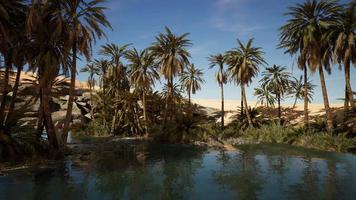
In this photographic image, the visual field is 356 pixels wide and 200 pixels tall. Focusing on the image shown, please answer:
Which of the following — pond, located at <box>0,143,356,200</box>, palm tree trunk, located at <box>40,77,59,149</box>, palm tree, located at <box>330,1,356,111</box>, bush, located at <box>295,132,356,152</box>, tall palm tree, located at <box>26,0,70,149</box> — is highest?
palm tree, located at <box>330,1,356,111</box>

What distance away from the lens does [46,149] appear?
23078mm

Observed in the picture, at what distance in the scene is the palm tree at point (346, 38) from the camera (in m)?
33.2

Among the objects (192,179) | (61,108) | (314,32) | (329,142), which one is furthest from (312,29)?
(61,108)

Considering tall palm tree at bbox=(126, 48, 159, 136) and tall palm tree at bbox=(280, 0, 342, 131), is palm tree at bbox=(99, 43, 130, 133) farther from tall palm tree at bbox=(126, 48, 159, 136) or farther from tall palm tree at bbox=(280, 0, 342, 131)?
tall palm tree at bbox=(280, 0, 342, 131)

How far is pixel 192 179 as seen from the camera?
709 inches

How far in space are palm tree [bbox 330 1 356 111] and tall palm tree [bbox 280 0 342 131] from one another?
107cm

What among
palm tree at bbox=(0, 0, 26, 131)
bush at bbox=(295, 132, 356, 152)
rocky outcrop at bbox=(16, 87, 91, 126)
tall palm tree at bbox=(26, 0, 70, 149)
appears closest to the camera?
palm tree at bbox=(0, 0, 26, 131)

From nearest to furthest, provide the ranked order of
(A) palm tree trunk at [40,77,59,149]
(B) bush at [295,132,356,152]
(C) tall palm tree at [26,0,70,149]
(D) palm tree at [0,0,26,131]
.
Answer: (D) palm tree at [0,0,26,131]
(C) tall palm tree at [26,0,70,149]
(A) palm tree trunk at [40,77,59,149]
(B) bush at [295,132,356,152]

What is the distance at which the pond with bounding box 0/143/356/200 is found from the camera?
47.4 feet

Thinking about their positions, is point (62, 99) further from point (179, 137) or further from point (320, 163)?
point (320, 163)

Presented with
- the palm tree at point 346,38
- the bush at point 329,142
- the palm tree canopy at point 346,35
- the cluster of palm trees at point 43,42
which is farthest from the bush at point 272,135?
the cluster of palm trees at point 43,42

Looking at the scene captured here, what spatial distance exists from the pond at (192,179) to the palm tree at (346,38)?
12.9 meters

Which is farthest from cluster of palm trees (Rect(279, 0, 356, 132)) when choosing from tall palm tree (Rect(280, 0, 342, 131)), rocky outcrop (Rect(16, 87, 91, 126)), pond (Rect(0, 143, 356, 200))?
rocky outcrop (Rect(16, 87, 91, 126))

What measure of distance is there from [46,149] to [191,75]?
1581 inches
